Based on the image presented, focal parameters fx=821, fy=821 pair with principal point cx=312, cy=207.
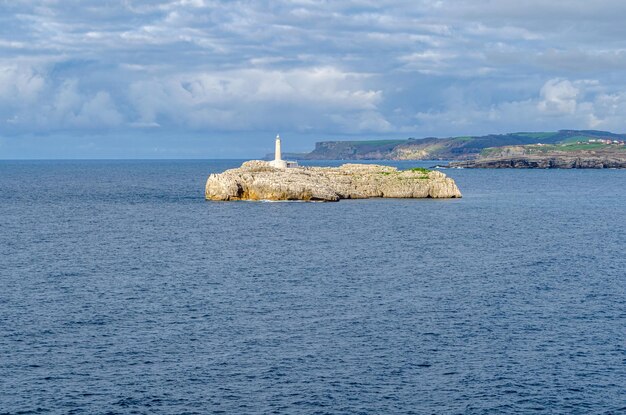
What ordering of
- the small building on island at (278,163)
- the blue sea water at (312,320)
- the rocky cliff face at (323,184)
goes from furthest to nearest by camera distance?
the small building on island at (278,163)
the rocky cliff face at (323,184)
the blue sea water at (312,320)

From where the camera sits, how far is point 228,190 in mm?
145750

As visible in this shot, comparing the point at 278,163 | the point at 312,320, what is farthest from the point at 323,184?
the point at 312,320

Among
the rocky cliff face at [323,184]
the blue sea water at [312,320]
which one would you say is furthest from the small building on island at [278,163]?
the blue sea water at [312,320]

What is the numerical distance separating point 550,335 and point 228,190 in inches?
3862

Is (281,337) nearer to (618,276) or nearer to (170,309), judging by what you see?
(170,309)

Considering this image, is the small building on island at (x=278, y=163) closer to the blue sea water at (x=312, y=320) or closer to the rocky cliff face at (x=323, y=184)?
the rocky cliff face at (x=323, y=184)

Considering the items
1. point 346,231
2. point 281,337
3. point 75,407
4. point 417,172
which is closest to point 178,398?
point 75,407

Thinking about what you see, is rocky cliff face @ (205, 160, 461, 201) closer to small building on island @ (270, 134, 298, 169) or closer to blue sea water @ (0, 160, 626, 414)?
small building on island @ (270, 134, 298, 169)

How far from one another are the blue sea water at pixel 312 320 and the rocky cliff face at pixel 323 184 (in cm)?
3575

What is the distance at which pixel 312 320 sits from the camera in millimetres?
56719

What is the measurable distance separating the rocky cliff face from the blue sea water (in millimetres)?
35750

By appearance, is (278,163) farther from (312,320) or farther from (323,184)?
(312,320)

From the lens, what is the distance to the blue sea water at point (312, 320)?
42.7m

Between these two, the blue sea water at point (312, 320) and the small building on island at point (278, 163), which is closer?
the blue sea water at point (312, 320)
